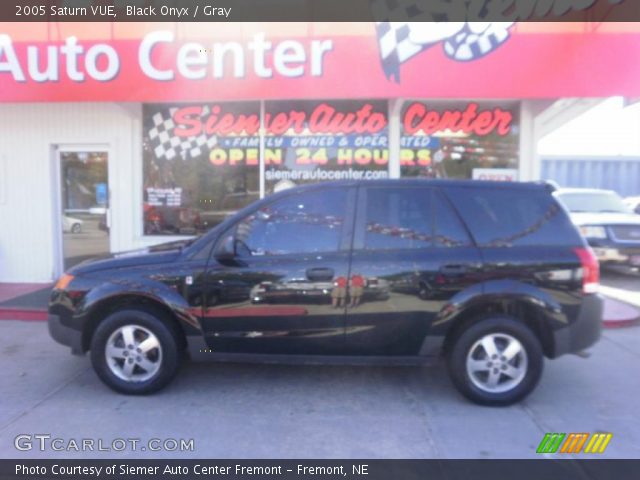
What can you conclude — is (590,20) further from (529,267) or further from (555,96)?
(529,267)

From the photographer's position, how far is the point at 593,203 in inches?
450

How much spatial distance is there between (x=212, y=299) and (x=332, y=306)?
0.99 meters

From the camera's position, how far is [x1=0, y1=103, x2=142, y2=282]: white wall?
29.4ft

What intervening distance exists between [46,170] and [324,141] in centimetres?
451

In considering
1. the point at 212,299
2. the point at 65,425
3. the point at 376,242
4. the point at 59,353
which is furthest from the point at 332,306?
the point at 59,353

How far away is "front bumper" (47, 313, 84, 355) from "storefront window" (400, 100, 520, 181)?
5540mm

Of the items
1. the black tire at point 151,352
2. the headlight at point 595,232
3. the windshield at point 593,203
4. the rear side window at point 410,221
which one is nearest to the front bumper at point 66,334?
the black tire at point 151,352

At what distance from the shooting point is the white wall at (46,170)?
8.95m

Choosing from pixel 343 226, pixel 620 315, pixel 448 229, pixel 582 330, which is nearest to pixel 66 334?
pixel 343 226

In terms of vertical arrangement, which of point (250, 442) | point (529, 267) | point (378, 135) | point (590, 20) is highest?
point (590, 20)

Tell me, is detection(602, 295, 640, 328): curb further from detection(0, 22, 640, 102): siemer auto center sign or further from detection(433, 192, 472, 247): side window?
detection(433, 192, 472, 247): side window

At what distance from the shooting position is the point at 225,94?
772 cm

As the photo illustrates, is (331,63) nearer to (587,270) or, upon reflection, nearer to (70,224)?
(587,270)
